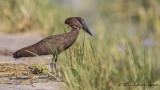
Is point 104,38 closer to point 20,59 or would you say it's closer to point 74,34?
point 20,59

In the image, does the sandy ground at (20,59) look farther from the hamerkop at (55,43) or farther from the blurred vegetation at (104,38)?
the hamerkop at (55,43)

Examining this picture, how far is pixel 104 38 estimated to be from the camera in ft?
25.2

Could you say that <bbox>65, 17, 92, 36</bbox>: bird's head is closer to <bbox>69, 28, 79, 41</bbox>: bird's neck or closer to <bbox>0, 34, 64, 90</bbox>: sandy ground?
<bbox>69, 28, 79, 41</bbox>: bird's neck

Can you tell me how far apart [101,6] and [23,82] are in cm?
952

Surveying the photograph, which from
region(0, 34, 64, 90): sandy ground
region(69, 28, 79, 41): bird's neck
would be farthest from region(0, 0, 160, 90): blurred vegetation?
region(0, 34, 64, 90): sandy ground

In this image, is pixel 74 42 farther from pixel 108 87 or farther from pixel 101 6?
pixel 101 6

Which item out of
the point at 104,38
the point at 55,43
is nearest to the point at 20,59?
the point at 55,43

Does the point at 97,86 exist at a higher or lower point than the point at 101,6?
lower

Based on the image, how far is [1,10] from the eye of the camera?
26.6 ft

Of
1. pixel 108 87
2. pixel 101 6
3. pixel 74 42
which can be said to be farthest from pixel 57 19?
pixel 101 6

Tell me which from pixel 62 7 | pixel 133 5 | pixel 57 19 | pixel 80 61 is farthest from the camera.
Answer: pixel 133 5

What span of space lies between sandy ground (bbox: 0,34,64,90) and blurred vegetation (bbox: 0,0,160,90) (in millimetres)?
222

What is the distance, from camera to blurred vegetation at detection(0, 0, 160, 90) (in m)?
3.46

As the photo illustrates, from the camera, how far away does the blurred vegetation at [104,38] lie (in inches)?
136
